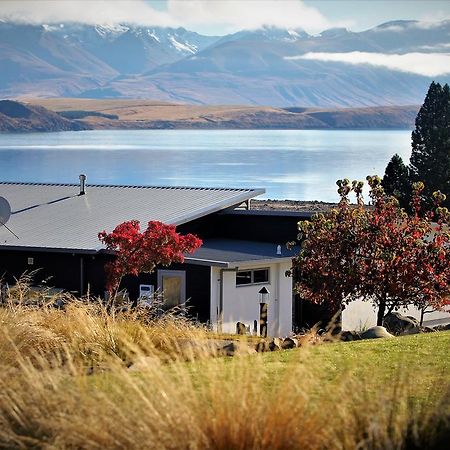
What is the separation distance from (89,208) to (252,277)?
21.0 ft

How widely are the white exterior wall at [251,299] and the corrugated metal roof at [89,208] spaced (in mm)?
2652

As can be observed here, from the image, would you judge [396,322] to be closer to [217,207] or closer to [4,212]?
[217,207]

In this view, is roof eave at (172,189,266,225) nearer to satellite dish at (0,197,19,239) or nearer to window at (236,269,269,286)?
window at (236,269,269,286)

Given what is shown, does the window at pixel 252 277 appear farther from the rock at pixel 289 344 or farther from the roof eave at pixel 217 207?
the rock at pixel 289 344

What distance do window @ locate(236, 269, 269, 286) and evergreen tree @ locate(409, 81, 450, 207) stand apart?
27.2 m

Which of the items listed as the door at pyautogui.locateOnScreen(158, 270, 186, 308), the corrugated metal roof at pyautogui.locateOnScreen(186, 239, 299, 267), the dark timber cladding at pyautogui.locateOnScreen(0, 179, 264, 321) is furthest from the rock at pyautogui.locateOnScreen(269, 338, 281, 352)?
the door at pyautogui.locateOnScreen(158, 270, 186, 308)

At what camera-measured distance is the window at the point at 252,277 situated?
2831 centimetres

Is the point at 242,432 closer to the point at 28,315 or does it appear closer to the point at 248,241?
the point at 28,315

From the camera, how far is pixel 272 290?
2886 cm

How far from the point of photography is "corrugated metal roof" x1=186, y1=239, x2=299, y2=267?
89.6 feet

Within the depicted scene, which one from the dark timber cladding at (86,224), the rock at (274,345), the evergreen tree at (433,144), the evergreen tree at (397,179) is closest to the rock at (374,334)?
the rock at (274,345)

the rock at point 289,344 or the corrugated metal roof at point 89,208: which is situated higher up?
the rock at point 289,344

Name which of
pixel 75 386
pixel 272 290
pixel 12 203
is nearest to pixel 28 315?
pixel 75 386

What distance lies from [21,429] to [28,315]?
4580 millimetres
